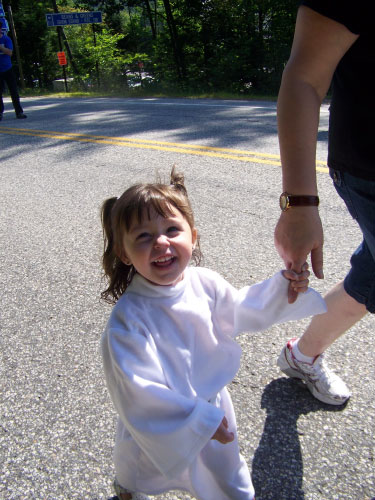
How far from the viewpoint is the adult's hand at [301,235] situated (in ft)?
4.33

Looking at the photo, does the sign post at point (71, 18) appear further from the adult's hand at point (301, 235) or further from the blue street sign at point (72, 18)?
the adult's hand at point (301, 235)

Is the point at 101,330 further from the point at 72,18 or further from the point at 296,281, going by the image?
the point at 72,18

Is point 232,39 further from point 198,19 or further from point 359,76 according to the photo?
point 359,76

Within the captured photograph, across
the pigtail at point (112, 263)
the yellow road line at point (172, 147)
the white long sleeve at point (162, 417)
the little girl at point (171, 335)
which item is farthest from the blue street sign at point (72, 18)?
the white long sleeve at point (162, 417)

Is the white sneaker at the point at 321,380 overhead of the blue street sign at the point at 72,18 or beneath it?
beneath

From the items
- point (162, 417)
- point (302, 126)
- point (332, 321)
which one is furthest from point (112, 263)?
point (332, 321)

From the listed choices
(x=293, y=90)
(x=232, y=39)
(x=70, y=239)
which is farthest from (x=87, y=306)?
(x=232, y=39)

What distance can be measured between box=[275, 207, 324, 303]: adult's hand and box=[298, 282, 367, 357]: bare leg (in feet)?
1.80

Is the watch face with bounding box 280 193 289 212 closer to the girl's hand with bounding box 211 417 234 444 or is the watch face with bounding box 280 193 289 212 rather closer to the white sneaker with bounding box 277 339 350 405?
the girl's hand with bounding box 211 417 234 444

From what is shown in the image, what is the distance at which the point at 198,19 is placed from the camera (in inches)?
760

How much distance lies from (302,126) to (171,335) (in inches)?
27.4

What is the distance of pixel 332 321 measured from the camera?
1912 millimetres

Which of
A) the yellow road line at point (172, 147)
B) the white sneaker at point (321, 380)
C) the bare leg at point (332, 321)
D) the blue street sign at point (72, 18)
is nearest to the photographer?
the bare leg at point (332, 321)

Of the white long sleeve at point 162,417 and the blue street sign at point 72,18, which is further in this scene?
the blue street sign at point 72,18
